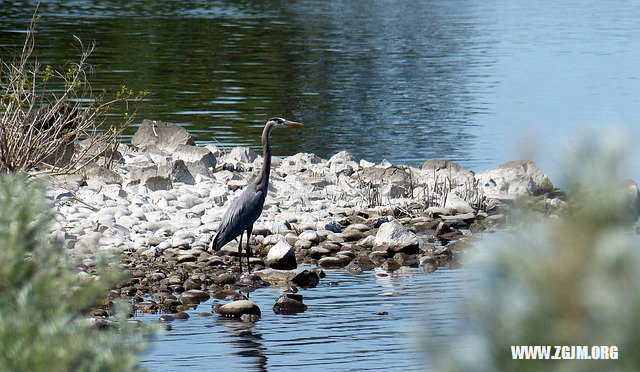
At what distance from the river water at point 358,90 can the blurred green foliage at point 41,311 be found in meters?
1.19

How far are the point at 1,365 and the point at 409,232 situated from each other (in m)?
10.0

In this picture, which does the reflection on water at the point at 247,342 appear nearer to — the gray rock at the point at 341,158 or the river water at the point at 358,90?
the river water at the point at 358,90

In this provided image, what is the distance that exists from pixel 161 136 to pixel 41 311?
15089mm

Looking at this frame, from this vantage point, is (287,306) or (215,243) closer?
(287,306)

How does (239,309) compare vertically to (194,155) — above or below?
above

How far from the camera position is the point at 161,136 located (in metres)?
19.0

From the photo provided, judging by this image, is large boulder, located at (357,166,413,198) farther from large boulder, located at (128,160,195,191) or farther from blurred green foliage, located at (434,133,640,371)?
blurred green foliage, located at (434,133,640,371)

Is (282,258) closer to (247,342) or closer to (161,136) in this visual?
(247,342)

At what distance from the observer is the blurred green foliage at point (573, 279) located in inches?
96.7

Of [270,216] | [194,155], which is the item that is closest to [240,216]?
[270,216]

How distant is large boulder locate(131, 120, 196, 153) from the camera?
18.6 m

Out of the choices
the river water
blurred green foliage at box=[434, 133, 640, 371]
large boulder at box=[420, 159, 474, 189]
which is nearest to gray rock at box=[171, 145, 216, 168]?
the river water

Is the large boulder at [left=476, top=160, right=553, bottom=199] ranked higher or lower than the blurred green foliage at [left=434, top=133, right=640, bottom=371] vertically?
lower

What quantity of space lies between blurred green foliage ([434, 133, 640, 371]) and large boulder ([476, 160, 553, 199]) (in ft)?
43.1
